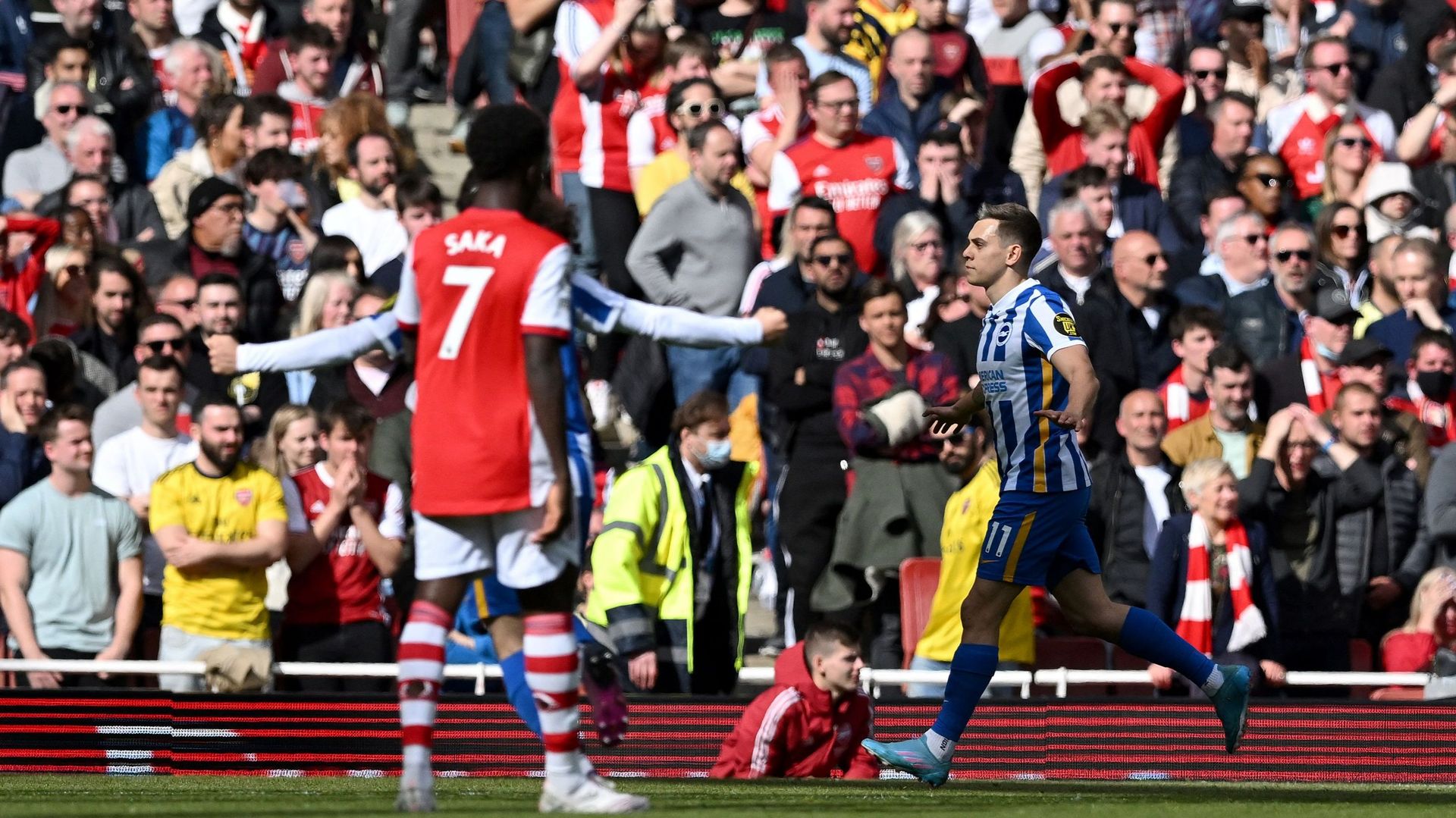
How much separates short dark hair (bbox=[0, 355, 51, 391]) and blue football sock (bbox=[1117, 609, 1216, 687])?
22.5 feet

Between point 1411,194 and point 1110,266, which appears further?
point 1411,194

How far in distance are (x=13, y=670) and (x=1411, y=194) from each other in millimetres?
9715

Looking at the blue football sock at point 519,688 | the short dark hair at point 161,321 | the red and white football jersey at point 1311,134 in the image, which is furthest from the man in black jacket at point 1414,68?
the blue football sock at point 519,688

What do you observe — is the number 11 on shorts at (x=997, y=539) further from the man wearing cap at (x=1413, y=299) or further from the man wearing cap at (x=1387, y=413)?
the man wearing cap at (x=1413, y=299)

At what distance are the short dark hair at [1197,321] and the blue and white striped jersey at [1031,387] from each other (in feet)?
16.6

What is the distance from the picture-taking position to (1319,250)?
16.2 meters

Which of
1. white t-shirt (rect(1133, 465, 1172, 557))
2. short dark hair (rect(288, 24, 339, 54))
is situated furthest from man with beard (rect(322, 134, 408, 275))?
white t-shirt (rect(1133, 465, 1172, 557))

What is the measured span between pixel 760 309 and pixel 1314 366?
182 inches

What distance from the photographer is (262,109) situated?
16.2m

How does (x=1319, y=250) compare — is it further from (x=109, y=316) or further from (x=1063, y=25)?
(x=109, y=316)

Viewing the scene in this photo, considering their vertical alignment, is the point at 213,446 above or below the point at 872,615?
above

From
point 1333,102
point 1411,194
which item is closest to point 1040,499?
point 1411,194

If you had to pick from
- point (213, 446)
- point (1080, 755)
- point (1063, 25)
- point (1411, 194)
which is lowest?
point (1080, 755)

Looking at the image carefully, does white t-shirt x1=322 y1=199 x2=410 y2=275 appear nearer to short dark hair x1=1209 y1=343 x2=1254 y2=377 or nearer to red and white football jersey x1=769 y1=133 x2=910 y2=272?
red and white football jersey x1=769 y1=133 x2=910 y2=272
